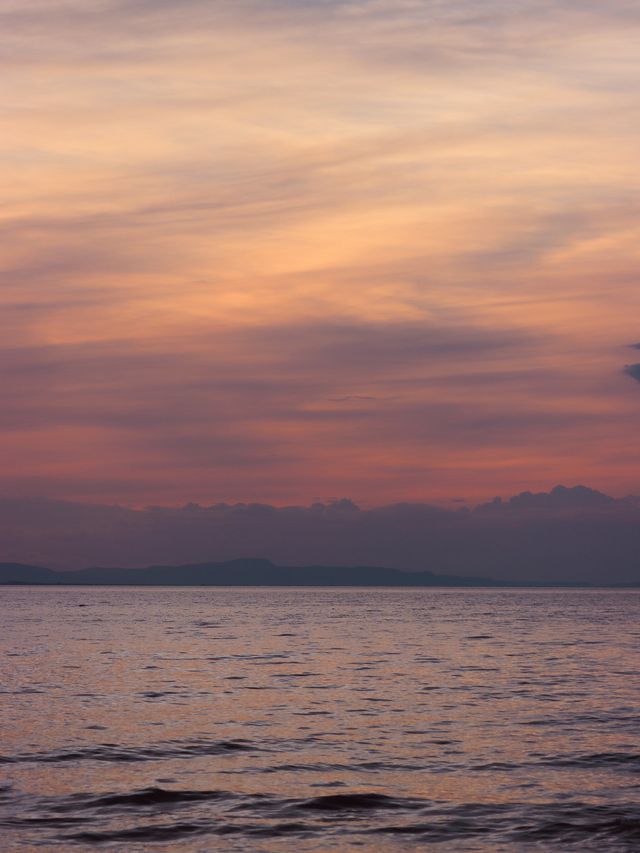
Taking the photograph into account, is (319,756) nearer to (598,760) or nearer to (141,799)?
(141,799)

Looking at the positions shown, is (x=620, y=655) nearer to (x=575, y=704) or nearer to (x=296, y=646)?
(x=296, y=646)

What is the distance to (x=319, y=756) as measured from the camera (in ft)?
98.8

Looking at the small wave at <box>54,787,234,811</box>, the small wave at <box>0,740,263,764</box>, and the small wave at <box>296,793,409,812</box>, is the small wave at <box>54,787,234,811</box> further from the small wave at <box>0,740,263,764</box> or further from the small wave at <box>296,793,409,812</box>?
the small wave at <box>0,740,263,764</box>

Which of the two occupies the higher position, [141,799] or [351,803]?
[141,799]

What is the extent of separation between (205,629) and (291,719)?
245 ft

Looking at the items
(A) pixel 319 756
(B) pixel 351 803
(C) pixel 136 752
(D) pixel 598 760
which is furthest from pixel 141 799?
(D) pixel 598 760

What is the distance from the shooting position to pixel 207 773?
27.8m

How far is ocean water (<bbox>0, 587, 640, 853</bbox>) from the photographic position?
2158cm

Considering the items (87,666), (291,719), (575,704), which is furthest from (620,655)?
(291,719)

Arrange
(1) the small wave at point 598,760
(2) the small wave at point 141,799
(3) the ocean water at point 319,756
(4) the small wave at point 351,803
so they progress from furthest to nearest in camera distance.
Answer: (1) the small wave at point 598,760 < (2) the small wave at point 141,799 < (4) the small wave at point 351,803 < (3) the ocean water at point 319,756

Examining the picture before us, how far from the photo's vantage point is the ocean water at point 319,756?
21.6m

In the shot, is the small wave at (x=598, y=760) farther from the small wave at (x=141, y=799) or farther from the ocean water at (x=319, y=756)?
the small wave at (x=141, y=799)

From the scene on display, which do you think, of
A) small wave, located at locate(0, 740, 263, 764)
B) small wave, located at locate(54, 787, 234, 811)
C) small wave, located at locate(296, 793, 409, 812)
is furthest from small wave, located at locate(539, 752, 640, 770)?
small wave, located at locate(54, 787, 234, 811)

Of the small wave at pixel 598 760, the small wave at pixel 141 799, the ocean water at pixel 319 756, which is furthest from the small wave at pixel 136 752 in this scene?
the small wave at pixel 598 760
